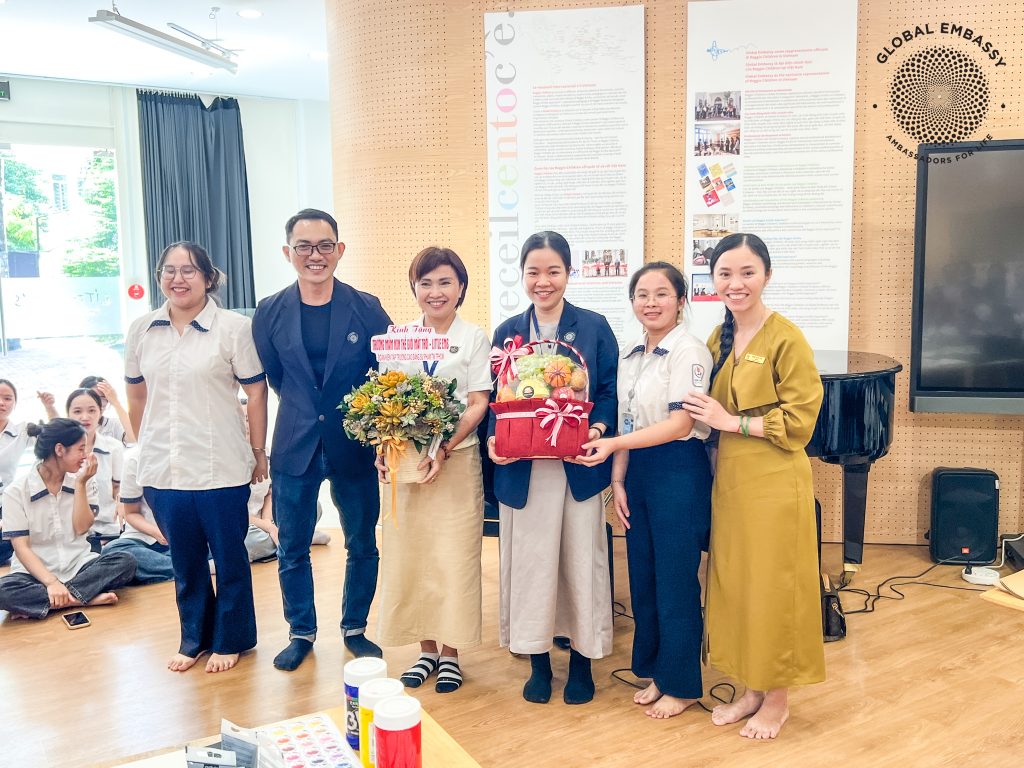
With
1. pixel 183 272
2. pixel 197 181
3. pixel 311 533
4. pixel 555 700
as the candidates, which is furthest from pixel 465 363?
pixel 197 181

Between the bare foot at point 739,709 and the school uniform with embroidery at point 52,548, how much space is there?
287 cm

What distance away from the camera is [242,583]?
3.35m

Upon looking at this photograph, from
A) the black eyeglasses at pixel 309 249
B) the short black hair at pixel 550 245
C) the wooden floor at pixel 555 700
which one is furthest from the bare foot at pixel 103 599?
the short black hair at pixel 550 245

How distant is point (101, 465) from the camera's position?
180 inches

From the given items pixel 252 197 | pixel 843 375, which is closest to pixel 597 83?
pixel 843 375

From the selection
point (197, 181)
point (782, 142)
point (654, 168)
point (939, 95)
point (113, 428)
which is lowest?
point (113, 428)

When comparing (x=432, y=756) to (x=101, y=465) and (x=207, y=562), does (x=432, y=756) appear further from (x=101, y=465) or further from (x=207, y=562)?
(x=101, y=465)

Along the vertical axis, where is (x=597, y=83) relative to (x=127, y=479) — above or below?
above

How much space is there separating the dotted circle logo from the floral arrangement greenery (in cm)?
314

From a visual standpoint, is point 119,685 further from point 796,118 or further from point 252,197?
point 252,197

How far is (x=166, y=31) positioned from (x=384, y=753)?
21.4 ft

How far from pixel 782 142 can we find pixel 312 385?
285cm

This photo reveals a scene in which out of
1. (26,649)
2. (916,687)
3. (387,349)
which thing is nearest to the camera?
(387,349)

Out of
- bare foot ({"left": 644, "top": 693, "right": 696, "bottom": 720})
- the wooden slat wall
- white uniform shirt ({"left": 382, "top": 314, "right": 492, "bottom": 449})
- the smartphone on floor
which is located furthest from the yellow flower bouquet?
the wooden slat wall
